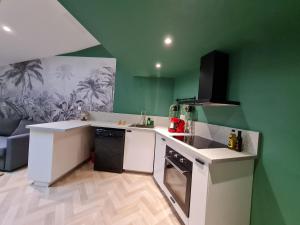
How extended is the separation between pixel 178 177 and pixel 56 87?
11.0ft

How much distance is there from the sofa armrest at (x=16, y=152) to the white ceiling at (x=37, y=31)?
5.87ft

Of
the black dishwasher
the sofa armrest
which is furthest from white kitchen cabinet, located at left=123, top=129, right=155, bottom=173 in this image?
the sofa armrest

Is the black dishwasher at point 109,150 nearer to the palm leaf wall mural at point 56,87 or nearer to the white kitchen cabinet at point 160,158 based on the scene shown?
the white kitchen cabinet at point 160,158

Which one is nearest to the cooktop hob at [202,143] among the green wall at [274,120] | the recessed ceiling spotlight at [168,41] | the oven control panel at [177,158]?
the oven control panel at [177,158]

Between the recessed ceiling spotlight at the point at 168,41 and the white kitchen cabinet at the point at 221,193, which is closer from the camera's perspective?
the white kitchen cabinet at the point at 221,193

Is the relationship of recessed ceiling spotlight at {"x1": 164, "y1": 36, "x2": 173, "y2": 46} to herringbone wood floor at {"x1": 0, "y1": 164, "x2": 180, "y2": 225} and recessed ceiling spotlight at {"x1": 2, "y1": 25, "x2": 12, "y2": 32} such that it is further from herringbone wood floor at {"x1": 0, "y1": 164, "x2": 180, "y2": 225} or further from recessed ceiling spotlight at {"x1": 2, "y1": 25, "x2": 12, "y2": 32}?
recessed ceiling spotlight at {"x1": 2, "y1": 25, "x2": 12, "y2": 32}

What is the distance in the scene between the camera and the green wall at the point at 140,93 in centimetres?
341

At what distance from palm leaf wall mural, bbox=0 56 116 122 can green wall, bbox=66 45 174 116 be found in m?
0.16

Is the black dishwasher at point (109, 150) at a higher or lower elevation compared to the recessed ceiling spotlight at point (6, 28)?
lower

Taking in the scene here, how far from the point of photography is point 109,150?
2.73m

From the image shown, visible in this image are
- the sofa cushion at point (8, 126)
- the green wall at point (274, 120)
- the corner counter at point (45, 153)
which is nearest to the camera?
the green wall at point (274, 120)

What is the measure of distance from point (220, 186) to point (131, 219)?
1017mm

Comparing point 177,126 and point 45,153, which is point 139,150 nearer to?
point 177,126

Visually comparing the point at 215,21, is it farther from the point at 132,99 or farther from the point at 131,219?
the point at 132,99
